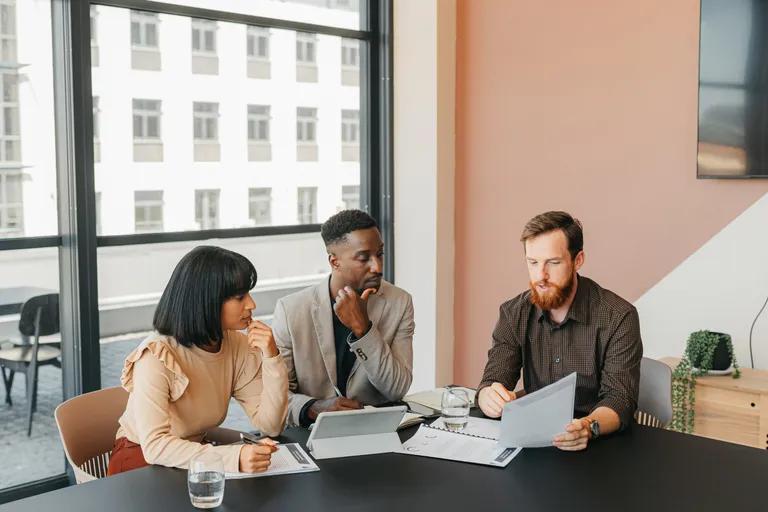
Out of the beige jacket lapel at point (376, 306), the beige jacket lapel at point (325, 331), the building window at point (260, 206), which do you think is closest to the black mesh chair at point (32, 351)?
the building window at point (260, 206)

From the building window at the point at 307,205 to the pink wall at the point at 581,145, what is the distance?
84cm

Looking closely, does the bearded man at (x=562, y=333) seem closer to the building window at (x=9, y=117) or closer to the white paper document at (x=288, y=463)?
the white paper document at (x=288, y=463)

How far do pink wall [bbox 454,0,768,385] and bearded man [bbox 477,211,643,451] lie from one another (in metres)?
1.53

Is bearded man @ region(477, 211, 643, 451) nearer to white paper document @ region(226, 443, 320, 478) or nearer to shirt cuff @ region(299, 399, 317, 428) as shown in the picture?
shirt cuff @ region(299, 399, 317, 428)

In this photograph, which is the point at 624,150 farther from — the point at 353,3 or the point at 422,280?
the point at 353,3

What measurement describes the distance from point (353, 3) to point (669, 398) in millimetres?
3064

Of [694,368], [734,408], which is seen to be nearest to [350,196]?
[694,368]

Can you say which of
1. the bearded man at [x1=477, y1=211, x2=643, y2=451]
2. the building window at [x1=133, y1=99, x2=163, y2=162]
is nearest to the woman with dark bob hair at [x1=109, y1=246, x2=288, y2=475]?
the bearded man at [x1=477, y1=211, x2=643, y2=451]

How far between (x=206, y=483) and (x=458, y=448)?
2.35ft

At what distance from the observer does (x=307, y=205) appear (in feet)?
15.9

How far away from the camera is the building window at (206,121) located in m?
4.32

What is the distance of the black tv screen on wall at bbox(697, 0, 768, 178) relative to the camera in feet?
12.6

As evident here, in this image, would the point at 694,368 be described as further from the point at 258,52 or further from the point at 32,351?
the point at 32,351

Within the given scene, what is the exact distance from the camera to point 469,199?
5031mm
